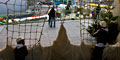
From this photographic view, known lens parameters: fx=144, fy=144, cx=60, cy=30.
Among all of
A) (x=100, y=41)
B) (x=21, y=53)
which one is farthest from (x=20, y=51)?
(x=100, y=41)

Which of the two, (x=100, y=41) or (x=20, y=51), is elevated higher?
(x=100, y=41)

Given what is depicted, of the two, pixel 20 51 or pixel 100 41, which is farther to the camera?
pixel 100 41

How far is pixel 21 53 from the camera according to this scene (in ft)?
10.1

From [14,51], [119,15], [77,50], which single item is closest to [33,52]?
[14,51]

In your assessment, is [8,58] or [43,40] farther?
[43,40]

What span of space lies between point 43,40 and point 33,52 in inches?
98.4

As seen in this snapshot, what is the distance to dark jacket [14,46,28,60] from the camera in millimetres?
3072

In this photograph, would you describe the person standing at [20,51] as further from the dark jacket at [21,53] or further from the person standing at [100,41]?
the person standing at [100,41]

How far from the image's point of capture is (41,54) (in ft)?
10.9

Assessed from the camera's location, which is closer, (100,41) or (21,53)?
(21,53)

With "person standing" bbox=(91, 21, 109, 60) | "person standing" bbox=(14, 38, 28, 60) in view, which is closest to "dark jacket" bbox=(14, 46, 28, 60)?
"person standing" bbox=(14, 38, 28, 60)

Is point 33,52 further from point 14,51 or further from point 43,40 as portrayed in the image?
point 43,40

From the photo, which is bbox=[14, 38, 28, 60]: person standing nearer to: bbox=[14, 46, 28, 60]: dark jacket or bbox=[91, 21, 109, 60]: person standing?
bbox=[14, 46, 28, 60]: dark jacket

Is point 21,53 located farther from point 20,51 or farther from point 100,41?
point 100,41
